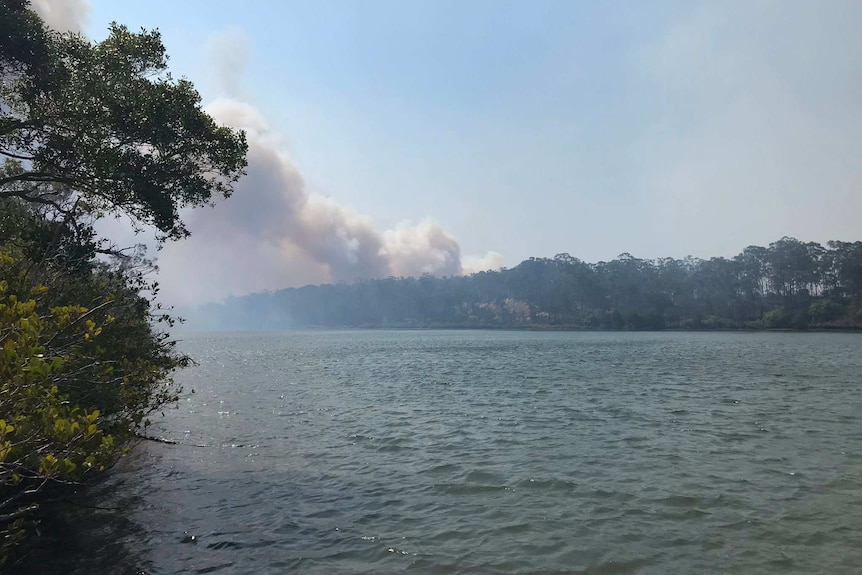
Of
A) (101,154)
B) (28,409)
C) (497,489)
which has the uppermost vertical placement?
(101,154)

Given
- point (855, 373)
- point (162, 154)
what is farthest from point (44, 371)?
point (855, 373)

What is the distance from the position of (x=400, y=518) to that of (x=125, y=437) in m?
6.88

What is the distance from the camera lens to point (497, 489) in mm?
15867

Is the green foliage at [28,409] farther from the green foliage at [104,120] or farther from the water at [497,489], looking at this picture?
the green foliage at [104,120]

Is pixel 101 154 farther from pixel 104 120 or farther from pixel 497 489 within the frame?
pixel 497 489

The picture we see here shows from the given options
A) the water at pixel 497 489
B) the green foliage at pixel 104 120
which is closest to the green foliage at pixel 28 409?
the water at pixel 497 489

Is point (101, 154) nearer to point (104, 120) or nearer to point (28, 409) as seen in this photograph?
point (104, 120)

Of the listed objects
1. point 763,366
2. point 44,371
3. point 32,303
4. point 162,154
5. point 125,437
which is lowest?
point 763,366

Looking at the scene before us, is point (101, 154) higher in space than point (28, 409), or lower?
higher

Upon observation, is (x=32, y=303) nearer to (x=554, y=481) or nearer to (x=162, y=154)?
(x=162, y=154)

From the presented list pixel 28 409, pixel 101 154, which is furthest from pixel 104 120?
pixel 28 409

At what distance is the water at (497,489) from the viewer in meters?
11.3

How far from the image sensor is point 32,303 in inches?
290

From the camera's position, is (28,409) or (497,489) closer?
(28,409)
